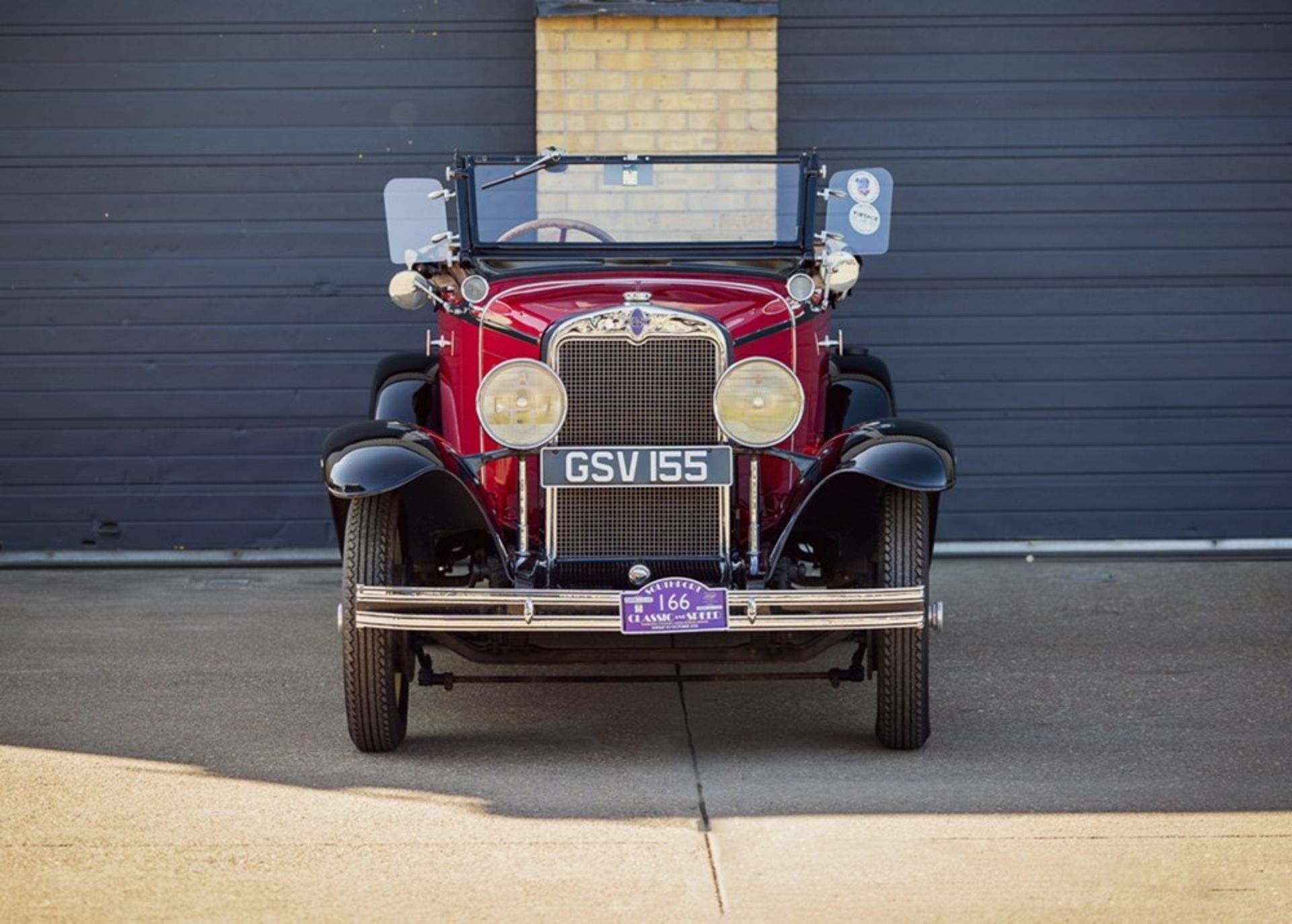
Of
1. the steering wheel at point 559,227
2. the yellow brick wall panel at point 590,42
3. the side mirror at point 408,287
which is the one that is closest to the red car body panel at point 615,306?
the side mirror at point 408,287

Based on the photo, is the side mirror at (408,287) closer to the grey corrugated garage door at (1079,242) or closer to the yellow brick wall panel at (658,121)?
the yellow brick wall panel at (658,121)

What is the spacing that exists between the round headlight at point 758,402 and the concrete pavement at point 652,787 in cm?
92

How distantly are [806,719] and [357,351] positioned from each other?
3.73 metres

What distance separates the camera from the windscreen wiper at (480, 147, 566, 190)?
255 inches

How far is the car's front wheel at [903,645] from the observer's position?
210 inches

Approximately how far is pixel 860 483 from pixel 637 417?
0.67 m

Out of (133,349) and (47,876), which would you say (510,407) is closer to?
(47,876)

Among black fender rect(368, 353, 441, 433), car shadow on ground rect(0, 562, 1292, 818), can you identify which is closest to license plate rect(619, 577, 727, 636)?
car shadow on ground rect(0, 562, 1292, 818)

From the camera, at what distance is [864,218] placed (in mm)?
6641

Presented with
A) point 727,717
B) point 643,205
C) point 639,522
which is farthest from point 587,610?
point 643,205

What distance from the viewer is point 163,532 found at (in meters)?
8.98

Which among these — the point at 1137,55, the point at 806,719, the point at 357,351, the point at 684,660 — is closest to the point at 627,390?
the point at 684,660

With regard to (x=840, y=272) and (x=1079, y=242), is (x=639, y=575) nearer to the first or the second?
(x=840, y=272)

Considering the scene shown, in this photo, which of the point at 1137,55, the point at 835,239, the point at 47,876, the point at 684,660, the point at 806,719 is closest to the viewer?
the point at 47,876
